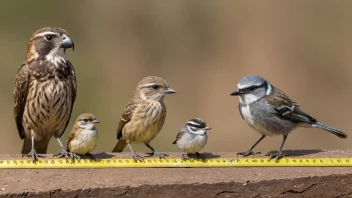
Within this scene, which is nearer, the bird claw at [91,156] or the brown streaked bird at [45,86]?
the bird claw at [91,156]

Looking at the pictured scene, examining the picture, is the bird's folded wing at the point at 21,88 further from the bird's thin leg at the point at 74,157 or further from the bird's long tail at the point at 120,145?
the bird's long tail at the point at 120,145

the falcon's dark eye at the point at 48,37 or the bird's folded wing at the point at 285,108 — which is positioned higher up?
the falcon's dark eye at the point at 48,37

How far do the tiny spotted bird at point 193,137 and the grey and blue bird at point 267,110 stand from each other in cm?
52

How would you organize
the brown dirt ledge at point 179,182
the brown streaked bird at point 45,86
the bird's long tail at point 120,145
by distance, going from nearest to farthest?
1. the brown dirt ledge at point 179,182
2. the brown streaked bird at point 45,86
3. the bird's long tail at point 120,145

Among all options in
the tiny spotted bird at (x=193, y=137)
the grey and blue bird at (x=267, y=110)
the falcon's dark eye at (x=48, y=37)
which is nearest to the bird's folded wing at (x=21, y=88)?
the falcon's dark eye at (x=48, y=37)

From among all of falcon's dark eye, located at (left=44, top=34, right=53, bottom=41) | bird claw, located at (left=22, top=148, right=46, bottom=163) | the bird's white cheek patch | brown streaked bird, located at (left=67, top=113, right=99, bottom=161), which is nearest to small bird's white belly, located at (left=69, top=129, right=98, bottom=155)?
brown streaked bird, located at (left=67, top=113, right=99, bottom=161)

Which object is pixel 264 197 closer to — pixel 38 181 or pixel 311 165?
pixel 311 165

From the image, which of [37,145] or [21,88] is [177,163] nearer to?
[37,145]

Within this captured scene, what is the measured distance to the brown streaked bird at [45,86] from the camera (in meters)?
8.23

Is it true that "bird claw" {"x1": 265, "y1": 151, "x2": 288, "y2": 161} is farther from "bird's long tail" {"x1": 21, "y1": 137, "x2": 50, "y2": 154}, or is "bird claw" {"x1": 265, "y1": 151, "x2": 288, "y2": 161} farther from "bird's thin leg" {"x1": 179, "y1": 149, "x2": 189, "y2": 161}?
"bird's long tail" {"x1": 21, "y1": 137, "x2": 50, "y2": 154}

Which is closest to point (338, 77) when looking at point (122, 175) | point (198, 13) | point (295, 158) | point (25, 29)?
point (198, 13)

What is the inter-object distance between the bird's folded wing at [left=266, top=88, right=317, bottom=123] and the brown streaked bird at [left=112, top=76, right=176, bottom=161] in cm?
103

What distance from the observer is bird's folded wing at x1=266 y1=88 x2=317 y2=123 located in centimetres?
825

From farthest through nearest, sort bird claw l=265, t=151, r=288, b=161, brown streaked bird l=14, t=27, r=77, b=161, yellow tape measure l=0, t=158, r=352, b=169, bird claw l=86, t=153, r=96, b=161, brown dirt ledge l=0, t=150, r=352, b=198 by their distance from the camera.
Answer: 1. brown streaked bird l=14, t=27, r=77, b=161
2. bird claw l=265, t=151, r=288, b=161
3. bird claw l=86, t=153, r=96, b=161
4. yellow tape measure l=0, t=158, r=352, b=169
5. brown dirt ledge l=0, t=150, r=352, b=198
